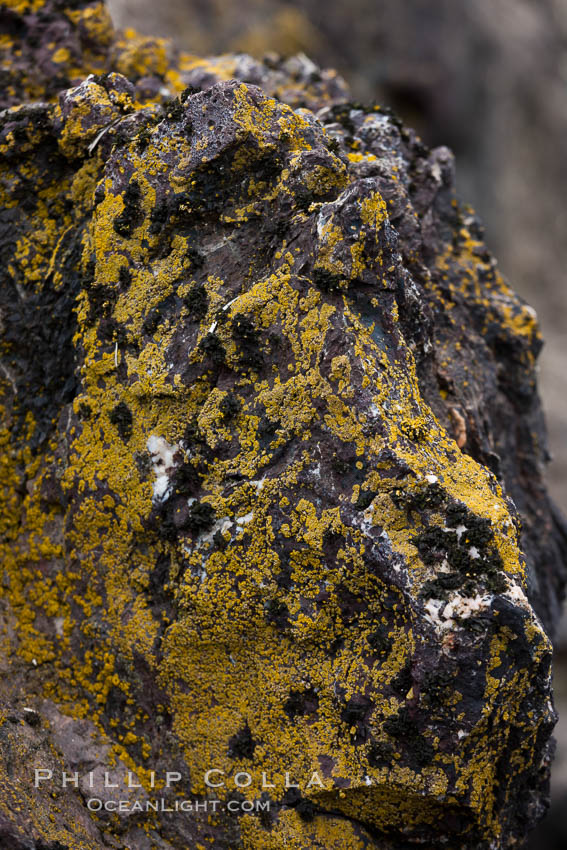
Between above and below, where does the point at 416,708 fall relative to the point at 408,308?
below

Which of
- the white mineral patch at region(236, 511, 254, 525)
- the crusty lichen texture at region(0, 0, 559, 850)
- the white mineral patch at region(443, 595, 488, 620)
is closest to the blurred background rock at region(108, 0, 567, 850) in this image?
the crusty lichen texture at region(0, 0, 559, 850)

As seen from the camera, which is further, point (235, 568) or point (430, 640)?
point (235, 568)

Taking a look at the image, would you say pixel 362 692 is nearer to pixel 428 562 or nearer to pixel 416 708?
pixel 416 708

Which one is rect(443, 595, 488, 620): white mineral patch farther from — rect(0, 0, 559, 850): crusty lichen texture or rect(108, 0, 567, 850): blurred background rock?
rect(108, 0, 567, 850): blurred background rock

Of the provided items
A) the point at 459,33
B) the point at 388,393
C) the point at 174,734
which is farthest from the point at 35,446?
the point at 459,33

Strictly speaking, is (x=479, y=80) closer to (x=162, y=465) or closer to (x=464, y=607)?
(x=162, y=465)
